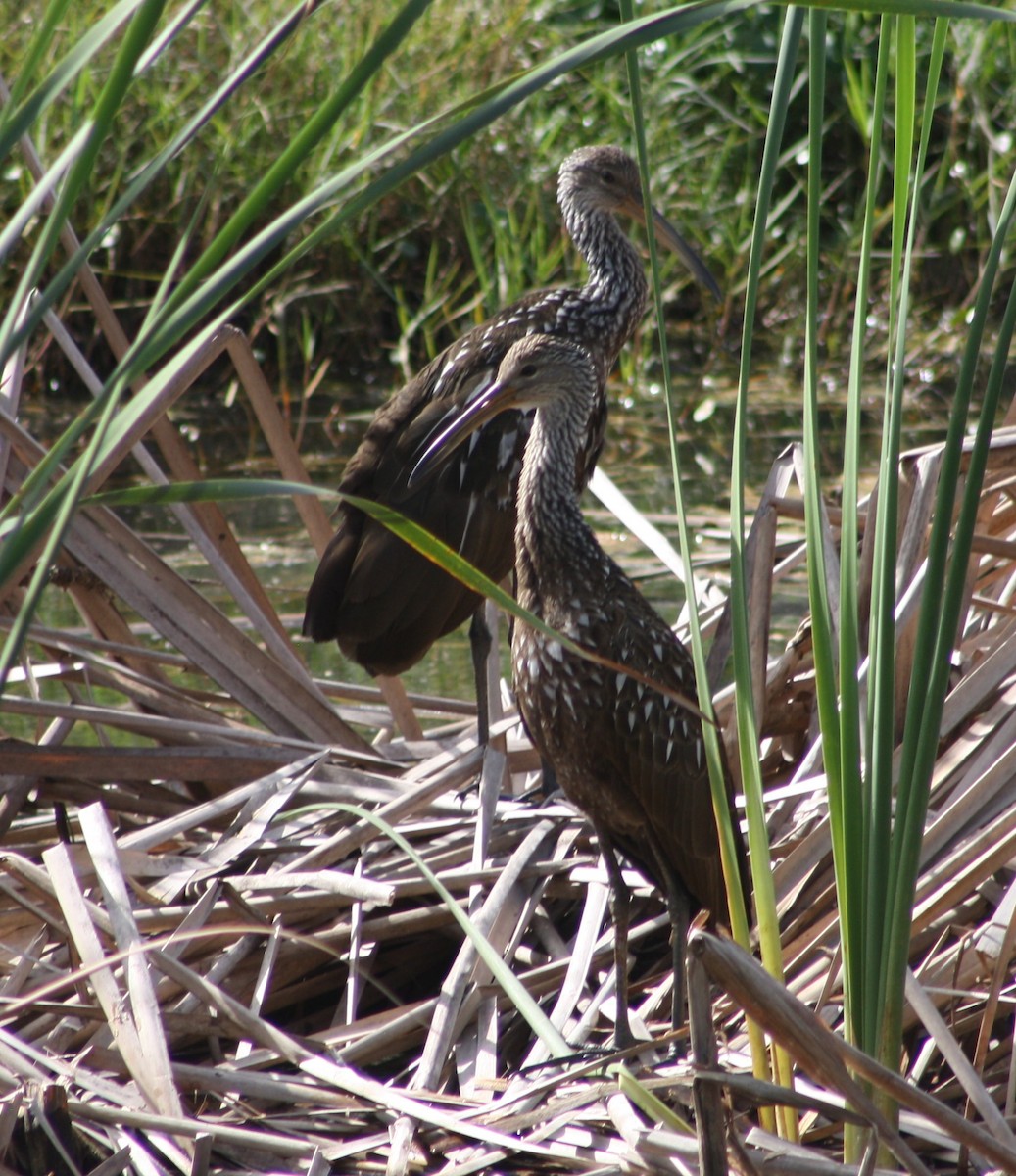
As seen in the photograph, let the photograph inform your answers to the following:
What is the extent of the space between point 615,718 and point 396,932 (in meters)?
0.58

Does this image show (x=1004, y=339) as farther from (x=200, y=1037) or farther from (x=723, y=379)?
(x=723, y=379)

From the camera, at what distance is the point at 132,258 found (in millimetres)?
7031

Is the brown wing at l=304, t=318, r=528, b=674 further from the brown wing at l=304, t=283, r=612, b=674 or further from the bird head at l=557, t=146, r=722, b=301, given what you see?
the bird head at l=557, t=146, r=722, b=301

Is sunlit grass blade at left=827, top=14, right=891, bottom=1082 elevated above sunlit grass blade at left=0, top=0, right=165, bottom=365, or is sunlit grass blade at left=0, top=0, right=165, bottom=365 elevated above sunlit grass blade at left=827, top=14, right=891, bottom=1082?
sunlit grass blade at left=0, top=0, right=165, bottom=365

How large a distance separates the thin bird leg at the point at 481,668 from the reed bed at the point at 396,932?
0.05 metres

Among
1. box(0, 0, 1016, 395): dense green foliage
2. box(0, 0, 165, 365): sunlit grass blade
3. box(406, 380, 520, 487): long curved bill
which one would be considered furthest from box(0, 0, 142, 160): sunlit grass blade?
box(0, 0, 1016, 395): dense green foliage

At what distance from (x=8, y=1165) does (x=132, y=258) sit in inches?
213

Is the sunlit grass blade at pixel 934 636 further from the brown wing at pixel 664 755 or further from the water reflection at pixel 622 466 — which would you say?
the water reflection at pixel 622 466

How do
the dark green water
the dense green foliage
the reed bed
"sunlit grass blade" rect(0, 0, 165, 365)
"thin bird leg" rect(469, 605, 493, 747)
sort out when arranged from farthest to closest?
the dense green foliage
the dark green water
"thin bird leg" rect(469, 605, 493, 747)
the reed bed
"sunlit grass blade" rect(0, 0, 165, 365)

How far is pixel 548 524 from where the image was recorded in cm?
276

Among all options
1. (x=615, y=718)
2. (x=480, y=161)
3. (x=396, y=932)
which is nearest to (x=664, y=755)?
(x=615, y=718)

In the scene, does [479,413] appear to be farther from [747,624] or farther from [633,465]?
[633,465]

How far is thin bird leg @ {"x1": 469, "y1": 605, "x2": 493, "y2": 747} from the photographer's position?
138 inches

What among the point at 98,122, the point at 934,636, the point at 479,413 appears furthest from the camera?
the point at 479,413
